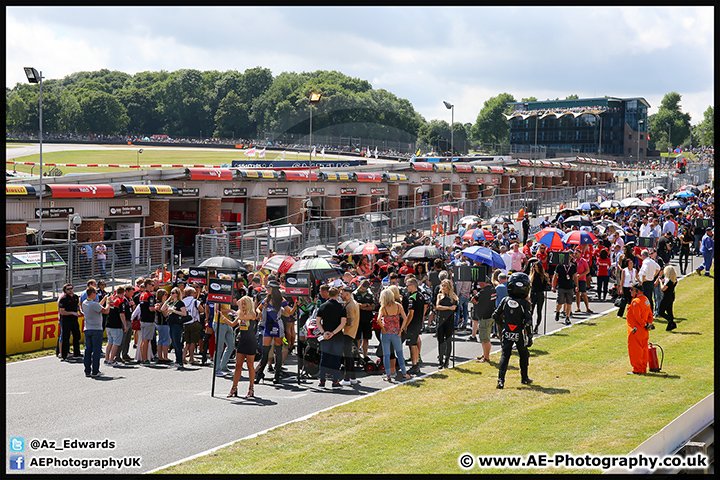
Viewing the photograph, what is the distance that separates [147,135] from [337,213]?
10368 centimetres

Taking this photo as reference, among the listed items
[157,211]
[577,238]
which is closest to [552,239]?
[577,238]

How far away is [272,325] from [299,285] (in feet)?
3.89

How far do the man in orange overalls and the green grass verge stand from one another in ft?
0.89

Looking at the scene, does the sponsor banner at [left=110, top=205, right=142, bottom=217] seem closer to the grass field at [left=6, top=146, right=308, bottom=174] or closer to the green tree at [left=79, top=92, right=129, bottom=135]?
the grass field at [left=6, top=146, right=308, bottom=174]

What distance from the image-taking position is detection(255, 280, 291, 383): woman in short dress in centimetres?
1227

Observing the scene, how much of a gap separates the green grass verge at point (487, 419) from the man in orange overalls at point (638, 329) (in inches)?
10.7

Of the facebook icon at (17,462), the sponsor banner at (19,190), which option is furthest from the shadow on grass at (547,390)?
the sponsor banner at (19,190)

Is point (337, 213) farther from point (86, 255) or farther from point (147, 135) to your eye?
point (147, 135)

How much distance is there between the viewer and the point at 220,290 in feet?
40.2

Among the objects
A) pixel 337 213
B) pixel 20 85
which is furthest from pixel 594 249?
pixel 20 85

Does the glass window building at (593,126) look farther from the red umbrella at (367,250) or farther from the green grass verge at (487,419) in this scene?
the green grass verge at (487,419)

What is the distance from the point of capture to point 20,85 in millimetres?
136750

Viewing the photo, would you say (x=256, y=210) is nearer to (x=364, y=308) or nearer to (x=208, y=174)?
(x=208, y=174)

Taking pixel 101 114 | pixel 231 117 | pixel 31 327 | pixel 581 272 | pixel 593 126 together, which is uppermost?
pixel 231 117
